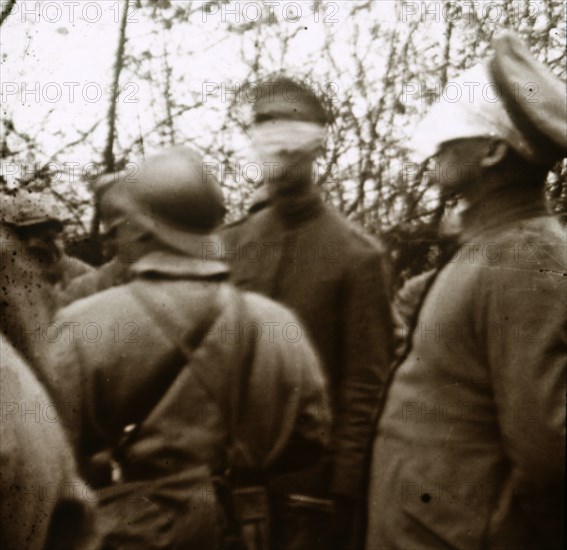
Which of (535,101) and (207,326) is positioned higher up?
(535,101)

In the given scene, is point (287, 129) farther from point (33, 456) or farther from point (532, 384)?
point (33, 456)

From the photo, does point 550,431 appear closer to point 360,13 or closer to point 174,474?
point 174,474

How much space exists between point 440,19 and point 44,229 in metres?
1.70

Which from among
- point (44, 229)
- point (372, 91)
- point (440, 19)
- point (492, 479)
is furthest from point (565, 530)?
point (44, 229)

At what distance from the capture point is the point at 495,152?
279 centimetres

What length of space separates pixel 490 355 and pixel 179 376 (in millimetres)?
1080

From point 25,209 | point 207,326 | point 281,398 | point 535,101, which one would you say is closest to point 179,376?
point 207,326

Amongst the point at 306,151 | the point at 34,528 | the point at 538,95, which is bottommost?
the point at 34,528

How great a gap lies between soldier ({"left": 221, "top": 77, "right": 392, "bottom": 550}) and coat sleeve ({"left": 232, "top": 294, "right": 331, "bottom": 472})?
0.04 metres

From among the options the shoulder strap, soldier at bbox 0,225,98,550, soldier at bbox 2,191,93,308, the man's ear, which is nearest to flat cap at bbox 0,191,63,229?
soldier at bbox 2,191,93,308

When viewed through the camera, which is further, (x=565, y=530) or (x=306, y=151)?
(x=306, y=151)

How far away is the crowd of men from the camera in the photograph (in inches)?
105

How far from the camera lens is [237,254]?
282 cm

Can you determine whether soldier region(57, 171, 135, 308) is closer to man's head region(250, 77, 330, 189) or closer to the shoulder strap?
the shoulder strap
